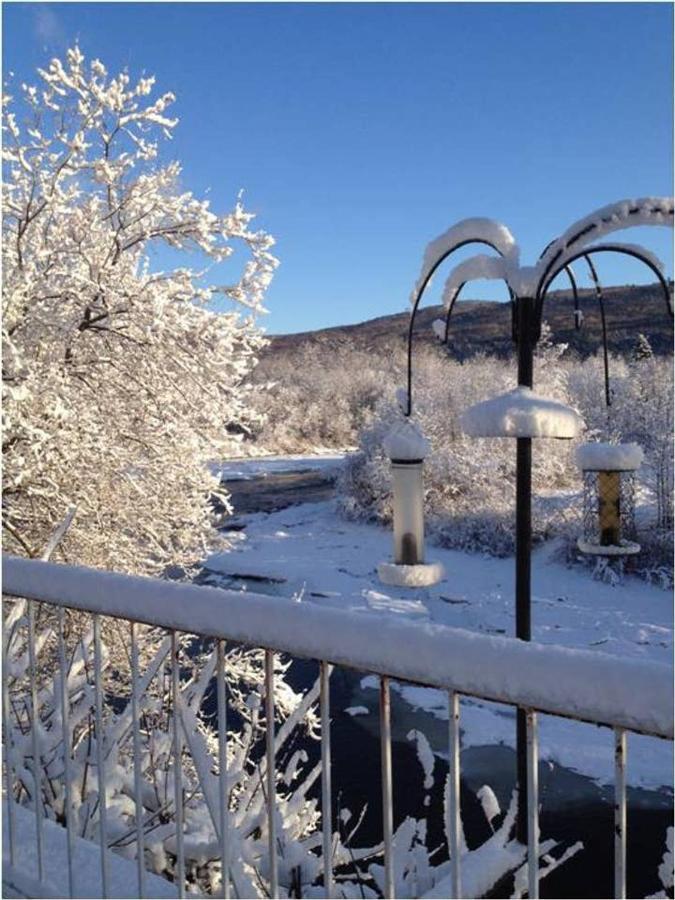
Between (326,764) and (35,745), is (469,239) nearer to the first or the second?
(326,764)

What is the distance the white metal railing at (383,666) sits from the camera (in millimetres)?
1122

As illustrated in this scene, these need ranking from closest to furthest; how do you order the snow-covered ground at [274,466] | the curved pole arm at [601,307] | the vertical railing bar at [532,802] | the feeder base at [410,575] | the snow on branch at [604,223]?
the vertical railing bar at [532,802], the snow on branch at [604,223], the feeder base at [410,575], the curved pole arm at [601,307], the snow-covered ground at [274,466]

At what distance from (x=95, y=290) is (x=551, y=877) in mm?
6234

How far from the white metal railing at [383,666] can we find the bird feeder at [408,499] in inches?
50.9

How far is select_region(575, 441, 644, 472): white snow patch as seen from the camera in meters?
3.12

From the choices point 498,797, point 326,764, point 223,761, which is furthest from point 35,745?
point 498,797

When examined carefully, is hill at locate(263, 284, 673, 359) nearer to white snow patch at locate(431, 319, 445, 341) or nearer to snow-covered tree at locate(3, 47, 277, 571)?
snow-covered tree at locate(3, 47, 277, 571)

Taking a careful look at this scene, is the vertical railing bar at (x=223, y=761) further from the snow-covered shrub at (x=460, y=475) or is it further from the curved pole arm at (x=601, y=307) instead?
the snow-covered shrub at (x=460, y=475)

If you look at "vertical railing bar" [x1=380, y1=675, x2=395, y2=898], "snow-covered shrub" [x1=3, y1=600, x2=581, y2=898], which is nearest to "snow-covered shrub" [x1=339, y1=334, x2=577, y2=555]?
"snow-covered shrub" [x1=3, y1=600, x2=581, y2=898]

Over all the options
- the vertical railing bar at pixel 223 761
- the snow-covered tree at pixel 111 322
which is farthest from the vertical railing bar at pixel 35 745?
the snow-covered tree at pixel 111 322

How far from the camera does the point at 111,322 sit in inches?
275

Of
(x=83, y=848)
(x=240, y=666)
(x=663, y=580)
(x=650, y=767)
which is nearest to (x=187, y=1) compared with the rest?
(x=83, y=848)

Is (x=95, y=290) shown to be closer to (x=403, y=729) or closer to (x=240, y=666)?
(x=240, y=666)

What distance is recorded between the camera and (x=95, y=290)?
6.55m
